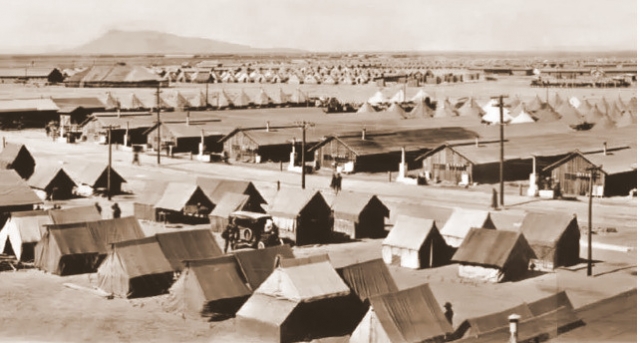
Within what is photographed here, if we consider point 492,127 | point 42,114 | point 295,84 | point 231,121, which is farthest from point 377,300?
point 295,84

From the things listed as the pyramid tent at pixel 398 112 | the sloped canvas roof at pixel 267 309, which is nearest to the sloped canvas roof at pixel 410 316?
the sloped canvas roof at pixel 267 309

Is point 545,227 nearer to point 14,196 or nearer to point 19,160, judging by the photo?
point 14,196

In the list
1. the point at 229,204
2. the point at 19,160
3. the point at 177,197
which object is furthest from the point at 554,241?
the point at 19,160

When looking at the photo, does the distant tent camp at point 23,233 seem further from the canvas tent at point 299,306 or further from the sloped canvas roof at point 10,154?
the sloped canvas roof at point 10,154

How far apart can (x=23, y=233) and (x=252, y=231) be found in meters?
9.64

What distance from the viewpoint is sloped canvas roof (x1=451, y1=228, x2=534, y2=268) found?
1383 inches

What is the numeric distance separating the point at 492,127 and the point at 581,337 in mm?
64886

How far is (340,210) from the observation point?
148 ft

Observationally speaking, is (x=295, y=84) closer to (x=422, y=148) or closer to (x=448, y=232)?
(x=422, y=148)

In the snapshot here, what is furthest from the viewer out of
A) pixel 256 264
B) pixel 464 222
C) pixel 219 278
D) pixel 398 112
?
pixel 398 112

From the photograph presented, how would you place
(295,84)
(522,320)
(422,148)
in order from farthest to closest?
(295,84), (422,148), (522,320)

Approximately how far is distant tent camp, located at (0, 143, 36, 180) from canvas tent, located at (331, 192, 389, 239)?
27.3 metres

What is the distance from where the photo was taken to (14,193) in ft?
143

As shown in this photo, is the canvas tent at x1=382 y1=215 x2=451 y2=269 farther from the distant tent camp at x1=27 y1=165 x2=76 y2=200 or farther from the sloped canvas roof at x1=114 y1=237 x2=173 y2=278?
the distant tent camp at x1=27 y1=165 x2=76 y2=200
